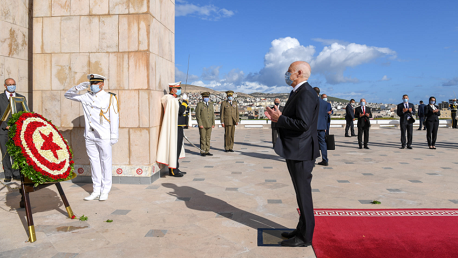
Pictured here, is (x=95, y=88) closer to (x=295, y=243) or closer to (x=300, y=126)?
(x=300, y=126)

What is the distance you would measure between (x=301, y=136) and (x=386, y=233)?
5.13 feet

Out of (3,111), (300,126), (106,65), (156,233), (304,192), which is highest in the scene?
(106,65)

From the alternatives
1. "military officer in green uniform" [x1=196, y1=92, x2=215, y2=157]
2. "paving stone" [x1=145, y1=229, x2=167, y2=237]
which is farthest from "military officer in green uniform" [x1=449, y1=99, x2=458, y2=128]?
"paving stone" [x1=145, y1=229, x2=167, y2=237]

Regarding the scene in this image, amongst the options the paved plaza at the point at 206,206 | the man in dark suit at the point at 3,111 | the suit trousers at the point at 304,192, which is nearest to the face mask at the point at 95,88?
the paved plaza at the point at 206,206

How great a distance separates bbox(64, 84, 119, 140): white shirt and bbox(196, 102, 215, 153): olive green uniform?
16.5ft

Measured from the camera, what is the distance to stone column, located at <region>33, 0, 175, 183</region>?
621 centimetres

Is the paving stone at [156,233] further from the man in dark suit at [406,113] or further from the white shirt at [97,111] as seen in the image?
the man in dark suit at [406,113]

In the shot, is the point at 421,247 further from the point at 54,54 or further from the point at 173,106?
the point at 54,54

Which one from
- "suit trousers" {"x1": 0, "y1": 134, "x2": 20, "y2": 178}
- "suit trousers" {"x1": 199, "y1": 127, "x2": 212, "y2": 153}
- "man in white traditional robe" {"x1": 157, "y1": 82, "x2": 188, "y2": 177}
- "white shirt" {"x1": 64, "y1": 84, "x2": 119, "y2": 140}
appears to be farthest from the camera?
"suit trousers" {"x1": 199, "y1": 127, "x2": 212, "y2": 153}

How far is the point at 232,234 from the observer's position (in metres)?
3.70

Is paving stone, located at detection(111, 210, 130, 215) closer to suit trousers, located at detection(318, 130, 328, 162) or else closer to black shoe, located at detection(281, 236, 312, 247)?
black shoe, located at detection(281, 236, 312, 247)

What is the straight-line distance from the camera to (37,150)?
3.97 m

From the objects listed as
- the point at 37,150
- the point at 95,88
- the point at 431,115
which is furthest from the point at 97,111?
the point at 431,115

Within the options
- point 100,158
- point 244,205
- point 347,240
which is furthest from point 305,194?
point 100,158
